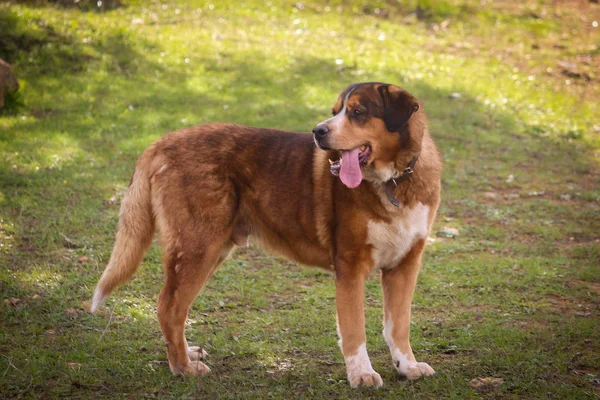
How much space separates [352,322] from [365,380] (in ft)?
1.23

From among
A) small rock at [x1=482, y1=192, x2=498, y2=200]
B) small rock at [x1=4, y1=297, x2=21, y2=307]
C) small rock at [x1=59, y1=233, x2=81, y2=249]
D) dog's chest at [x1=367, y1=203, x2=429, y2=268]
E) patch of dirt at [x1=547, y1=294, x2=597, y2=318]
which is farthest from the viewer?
small rock at [x1=482, y1=192, x2=498, y2=200]

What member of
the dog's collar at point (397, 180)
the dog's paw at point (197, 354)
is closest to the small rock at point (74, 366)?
the dog's paw at point (197, 354)

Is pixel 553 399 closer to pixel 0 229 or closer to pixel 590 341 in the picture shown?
pixel 590 341

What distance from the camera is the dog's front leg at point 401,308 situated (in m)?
4.87

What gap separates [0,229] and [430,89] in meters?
8.78

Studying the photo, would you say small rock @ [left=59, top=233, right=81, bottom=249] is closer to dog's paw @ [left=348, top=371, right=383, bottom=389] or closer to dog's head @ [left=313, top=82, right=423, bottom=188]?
dog's head @ [left=313, top=82, right=423, bottom=188]

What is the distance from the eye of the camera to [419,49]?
51.6 feet

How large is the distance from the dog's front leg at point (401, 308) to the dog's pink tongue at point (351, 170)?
2.12ft

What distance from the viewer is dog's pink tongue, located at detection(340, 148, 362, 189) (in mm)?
4609

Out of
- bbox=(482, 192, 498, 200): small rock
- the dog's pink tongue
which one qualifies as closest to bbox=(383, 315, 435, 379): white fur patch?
the dog's pink tongue

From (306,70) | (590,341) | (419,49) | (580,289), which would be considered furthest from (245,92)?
(590,341)

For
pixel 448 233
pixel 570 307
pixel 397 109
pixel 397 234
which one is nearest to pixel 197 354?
pixel 397 234

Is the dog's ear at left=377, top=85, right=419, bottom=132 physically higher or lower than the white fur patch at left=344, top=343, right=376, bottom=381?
higher

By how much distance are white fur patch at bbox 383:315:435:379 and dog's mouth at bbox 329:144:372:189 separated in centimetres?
103
